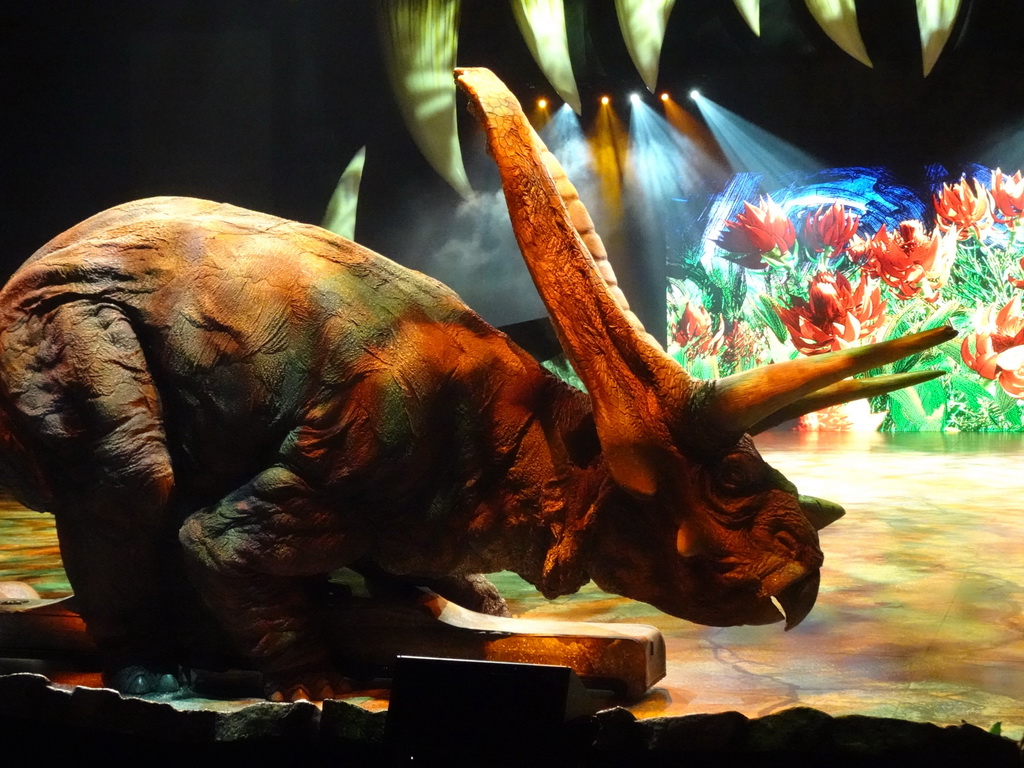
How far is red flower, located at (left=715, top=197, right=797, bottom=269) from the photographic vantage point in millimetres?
9945

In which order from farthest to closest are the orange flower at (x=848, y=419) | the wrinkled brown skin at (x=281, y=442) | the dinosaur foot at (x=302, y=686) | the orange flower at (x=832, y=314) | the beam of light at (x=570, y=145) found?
the orange flower at (x=848, y=419) → the orange flower at (x=832, y=314) → the beam of light at (x=570, y=145) → the dinosaur foot at (x=302, y=686) → the wrinkled brown skin at (x=281, y=442)

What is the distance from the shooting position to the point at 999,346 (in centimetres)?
1003

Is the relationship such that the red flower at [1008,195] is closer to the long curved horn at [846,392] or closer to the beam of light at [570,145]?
the beam of light at [570,145]

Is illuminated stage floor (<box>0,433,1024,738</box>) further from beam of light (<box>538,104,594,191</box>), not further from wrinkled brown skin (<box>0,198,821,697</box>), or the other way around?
beam of light (<box>538,104,594,191</box>)

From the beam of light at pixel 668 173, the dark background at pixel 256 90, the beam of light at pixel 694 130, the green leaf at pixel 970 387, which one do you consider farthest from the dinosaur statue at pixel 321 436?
the green leaf at pixel 970 387

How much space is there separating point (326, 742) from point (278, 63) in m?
4.04

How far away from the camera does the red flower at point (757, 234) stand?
9945 millimetres

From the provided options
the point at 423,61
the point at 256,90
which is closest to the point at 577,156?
Result: the point at 256,90

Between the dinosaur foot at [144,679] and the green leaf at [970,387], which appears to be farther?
the green leaf at [970,387]

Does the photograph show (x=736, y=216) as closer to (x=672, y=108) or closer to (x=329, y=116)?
(x=672, y=108)

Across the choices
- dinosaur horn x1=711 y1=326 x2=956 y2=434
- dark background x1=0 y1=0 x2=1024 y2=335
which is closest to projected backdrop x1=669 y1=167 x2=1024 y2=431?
dark background x1=0 y1=0 x2=1024 y2=335

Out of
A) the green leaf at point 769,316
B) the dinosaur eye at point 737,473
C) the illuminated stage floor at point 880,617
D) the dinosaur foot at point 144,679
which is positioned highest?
the green leaf at point 769,316

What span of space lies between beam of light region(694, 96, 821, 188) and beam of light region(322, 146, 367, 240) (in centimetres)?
276

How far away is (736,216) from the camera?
990cm
